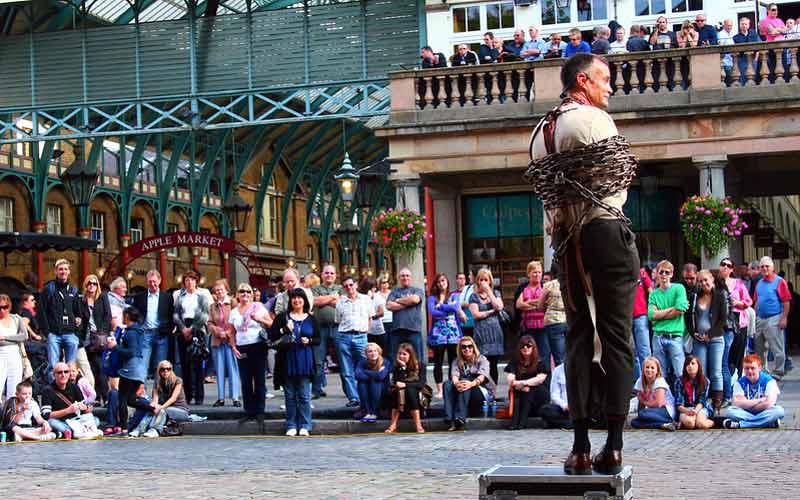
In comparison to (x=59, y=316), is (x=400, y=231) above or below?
above

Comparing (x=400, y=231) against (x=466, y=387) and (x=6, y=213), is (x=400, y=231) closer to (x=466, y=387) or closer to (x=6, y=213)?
(x=466, y=387)

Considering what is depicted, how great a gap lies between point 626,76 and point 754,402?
9.74 metres

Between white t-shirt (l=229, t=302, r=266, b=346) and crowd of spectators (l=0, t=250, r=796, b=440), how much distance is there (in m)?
0.03

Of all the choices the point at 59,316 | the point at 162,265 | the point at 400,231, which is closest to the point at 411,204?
the point at 400,231

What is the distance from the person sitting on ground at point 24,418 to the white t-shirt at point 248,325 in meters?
2.47

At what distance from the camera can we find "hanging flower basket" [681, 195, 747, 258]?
839 inches

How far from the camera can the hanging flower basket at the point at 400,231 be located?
74.3 feet

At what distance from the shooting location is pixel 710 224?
2138cm

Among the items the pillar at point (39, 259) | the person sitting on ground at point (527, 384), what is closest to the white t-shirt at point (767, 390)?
the person sitting on ground at point (527, 384)

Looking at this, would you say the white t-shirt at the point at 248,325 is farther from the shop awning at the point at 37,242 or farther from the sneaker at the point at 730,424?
the shop awning at the point at 37,242

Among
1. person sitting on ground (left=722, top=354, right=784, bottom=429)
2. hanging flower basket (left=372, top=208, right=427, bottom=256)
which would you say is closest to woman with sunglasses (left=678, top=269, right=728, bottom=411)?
person sitting on ground (left=722, top=354, right=784, bottom=429)

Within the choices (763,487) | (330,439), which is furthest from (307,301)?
(763,487)

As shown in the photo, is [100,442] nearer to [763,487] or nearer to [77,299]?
[77,299]

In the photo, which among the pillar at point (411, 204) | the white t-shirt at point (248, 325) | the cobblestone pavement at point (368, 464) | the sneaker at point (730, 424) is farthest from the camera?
the pillar at point (411, 204)
